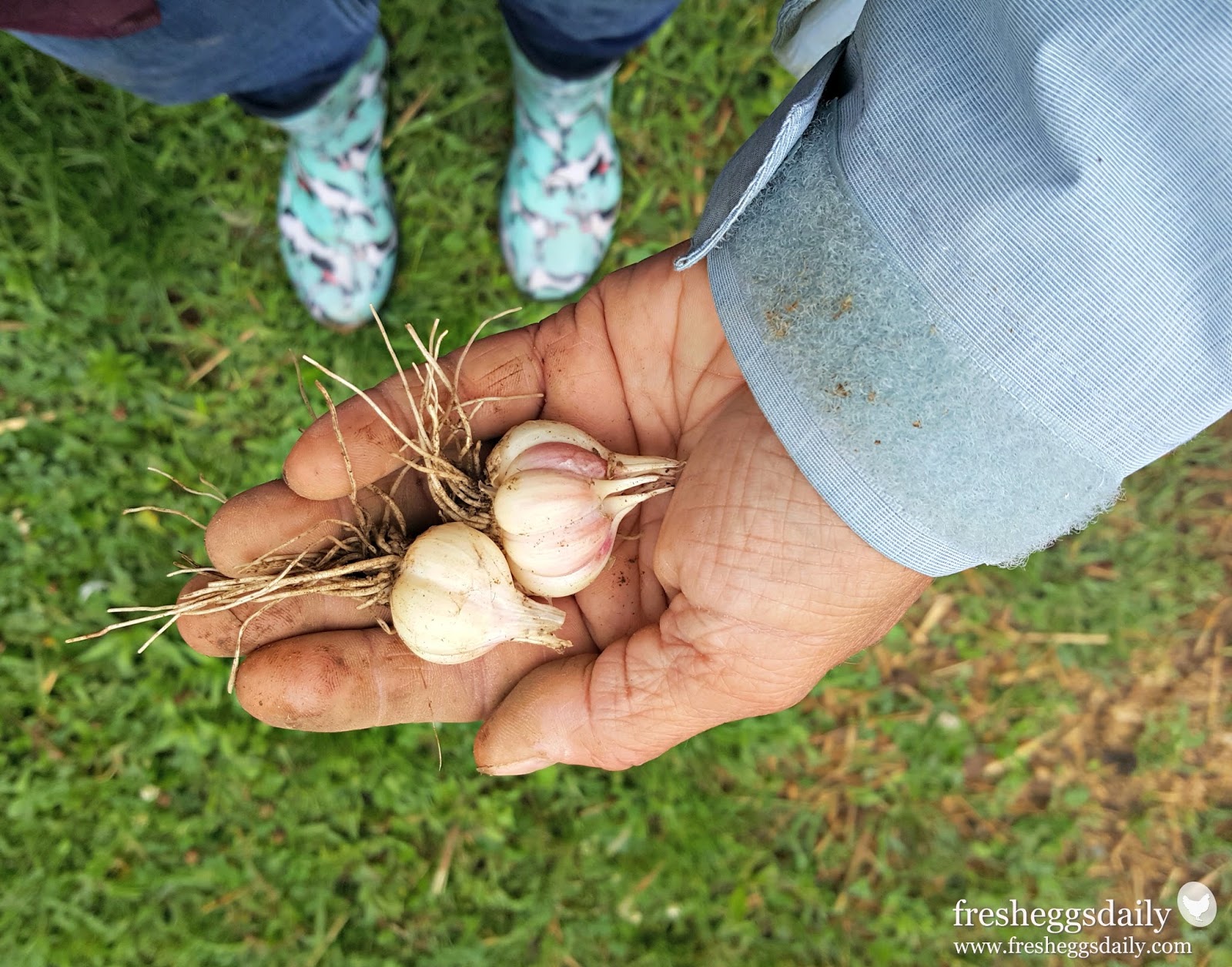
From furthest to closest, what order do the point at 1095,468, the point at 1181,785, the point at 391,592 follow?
1. the point at 1181,785
2. the point at 391,592
3. the point at 1095,468

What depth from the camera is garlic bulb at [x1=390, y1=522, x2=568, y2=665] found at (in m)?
1.79

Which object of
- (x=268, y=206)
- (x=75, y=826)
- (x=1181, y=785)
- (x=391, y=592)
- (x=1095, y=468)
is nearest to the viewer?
(x=1095, y=468)

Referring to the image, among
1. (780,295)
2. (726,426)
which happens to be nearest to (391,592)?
(726,426)

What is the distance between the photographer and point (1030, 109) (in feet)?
3.90

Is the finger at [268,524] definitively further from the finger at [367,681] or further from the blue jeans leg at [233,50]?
the blue jeans leg at [233,50]

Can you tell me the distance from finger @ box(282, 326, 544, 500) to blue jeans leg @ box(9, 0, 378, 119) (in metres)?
0.79

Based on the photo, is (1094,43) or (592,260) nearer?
(1094,43)

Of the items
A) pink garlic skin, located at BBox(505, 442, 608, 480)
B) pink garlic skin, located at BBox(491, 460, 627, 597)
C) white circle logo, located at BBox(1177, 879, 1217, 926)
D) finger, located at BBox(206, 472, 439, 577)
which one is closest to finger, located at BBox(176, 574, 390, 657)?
finger, located at BBox(206, 472, 439, 577)

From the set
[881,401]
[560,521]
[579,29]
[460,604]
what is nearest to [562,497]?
[560,521]

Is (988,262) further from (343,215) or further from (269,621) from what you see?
→ (343,215)

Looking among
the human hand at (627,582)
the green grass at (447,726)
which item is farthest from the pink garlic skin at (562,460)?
the green grass at (447,726)

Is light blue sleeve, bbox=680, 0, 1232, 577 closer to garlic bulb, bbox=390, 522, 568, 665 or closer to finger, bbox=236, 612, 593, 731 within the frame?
garlic bulb, bbox=390, 522, 568, 665

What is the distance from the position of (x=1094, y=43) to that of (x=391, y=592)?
1.64 meters

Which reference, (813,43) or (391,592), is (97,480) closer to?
(391,592)
